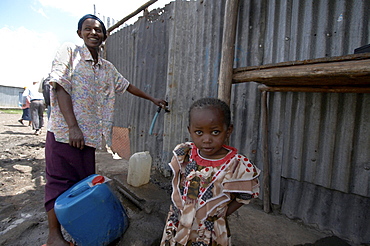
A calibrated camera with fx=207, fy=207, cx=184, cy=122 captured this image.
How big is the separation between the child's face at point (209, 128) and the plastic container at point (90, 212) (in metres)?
0.91

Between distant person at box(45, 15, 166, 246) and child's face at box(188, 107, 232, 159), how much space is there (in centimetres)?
100

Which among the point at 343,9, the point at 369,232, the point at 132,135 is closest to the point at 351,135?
the point at 369,232

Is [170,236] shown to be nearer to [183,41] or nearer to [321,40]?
[321,40]

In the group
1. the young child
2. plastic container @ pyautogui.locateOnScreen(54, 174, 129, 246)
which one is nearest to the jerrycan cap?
plastic container @ pyautogui.locateOnScreen(54, 174, 129, 246)

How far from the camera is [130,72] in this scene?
4312 mm

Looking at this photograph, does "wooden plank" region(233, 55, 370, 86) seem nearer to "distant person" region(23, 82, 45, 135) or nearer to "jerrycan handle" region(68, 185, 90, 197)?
"jerrycan handle" region(68, 185, 90, 197)

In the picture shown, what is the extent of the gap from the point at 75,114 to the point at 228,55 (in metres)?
1.39

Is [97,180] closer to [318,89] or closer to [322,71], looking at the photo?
[322,71]

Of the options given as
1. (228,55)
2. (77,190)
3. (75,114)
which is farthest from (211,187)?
(75,114)

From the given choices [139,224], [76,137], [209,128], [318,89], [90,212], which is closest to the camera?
[209,128]

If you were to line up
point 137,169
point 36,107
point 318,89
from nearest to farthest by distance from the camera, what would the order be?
1. point 318,89
2. point 137,169
3. point 36,107

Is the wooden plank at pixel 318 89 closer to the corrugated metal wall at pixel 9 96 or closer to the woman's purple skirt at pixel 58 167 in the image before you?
the woman's purple skirt at pixel 58 167

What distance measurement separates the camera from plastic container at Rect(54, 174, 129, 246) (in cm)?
147

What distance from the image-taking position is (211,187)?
3.87 ft
